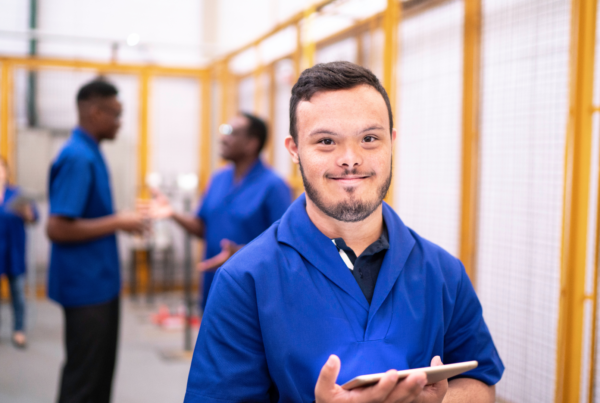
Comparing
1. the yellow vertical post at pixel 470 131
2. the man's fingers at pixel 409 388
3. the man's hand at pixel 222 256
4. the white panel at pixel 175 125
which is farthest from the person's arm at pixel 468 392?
the white panel at pixel 175 125

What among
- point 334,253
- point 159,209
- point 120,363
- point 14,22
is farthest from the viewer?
point 14,22

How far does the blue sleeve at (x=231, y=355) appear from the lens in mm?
1094

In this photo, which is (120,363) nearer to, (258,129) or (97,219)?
(97,219)

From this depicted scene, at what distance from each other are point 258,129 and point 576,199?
6.18ft

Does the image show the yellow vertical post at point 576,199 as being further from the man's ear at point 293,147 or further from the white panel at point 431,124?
the man's ear at point 293,147

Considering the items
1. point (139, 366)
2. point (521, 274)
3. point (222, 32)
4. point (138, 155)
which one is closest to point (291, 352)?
point (521, 274)

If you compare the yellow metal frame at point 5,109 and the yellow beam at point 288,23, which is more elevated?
the yellow beam at point 288,23

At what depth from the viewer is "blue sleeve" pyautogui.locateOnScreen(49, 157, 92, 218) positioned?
7.34 feet

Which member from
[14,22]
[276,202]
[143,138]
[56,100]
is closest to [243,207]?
[276,202]

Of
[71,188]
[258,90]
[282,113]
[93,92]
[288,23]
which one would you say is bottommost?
[71,188]

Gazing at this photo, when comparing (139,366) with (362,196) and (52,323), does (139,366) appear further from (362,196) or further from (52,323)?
(362,196)

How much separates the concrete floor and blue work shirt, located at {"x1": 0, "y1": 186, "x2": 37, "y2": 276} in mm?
653

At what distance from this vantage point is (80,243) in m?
2.33

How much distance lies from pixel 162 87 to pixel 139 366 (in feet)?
11.6
